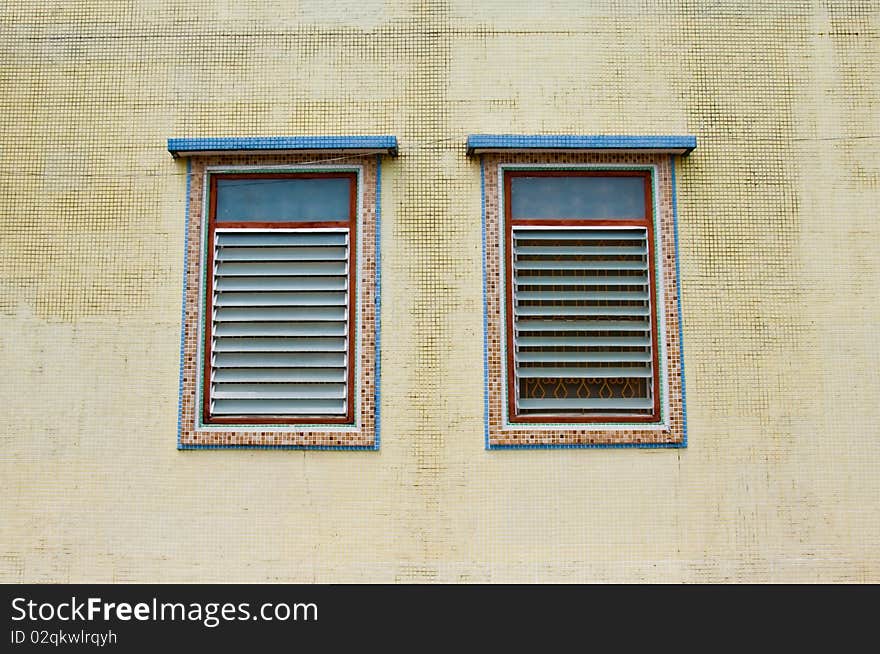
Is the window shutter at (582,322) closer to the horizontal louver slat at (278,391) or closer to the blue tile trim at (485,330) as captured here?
the blue tile trim at (485,330)

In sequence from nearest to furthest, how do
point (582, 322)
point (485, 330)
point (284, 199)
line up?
point (485, 330), point (582, 322), point (284, 199)

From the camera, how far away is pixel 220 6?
486cm

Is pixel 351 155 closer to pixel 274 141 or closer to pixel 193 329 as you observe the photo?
pixel 274 141

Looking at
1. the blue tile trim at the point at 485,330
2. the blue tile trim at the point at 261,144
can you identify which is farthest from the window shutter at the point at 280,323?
the blue tile trim at the point at 485,330

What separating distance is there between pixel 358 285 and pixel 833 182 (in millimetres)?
3459

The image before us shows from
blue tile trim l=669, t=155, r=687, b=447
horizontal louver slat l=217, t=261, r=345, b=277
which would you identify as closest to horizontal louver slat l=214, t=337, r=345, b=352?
horizontal louver slat l=217, t=261, r=345, b=277

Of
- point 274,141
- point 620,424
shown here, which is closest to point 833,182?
point 620,424

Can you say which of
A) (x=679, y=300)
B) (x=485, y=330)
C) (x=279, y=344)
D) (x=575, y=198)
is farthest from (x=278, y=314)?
(x=679, y=300)

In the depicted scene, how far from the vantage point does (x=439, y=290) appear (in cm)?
458

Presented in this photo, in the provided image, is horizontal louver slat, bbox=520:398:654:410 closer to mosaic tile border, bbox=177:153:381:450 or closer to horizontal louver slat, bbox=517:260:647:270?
horizontal louver slat, bbox=517:260:647:270

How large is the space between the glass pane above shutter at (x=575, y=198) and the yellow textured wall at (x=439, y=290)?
309mm

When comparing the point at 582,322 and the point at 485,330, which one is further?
the point at 582,322

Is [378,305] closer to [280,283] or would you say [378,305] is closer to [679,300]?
[280,283]

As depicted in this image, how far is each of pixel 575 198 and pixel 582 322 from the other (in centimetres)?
90
